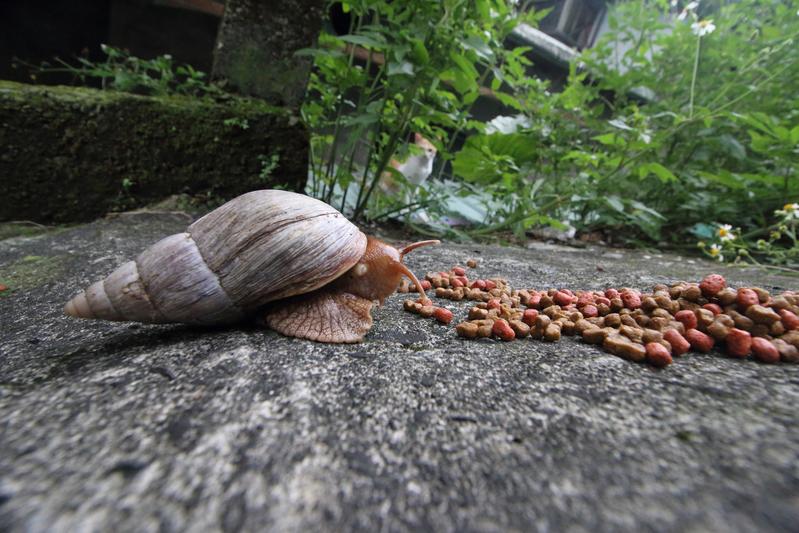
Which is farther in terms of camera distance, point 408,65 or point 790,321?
point 408,65

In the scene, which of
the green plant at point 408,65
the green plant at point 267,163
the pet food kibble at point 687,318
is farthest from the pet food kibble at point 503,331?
the green plant at point 267,163

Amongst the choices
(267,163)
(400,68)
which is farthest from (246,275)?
(267,163)

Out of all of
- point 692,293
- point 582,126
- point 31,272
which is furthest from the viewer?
point 582,126

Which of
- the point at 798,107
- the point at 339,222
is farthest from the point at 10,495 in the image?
the point at 798,107

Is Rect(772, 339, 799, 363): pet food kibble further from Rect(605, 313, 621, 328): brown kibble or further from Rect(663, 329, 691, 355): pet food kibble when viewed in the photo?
Rect(605, 313, 621, 328): brown kibble

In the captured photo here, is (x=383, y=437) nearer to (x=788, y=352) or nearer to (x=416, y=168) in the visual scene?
(x=788, y=352)

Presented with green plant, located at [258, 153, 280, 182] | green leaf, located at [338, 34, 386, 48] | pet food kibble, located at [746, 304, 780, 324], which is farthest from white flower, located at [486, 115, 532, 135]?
pet food kibble, located at [746, 304, 780, 324]
